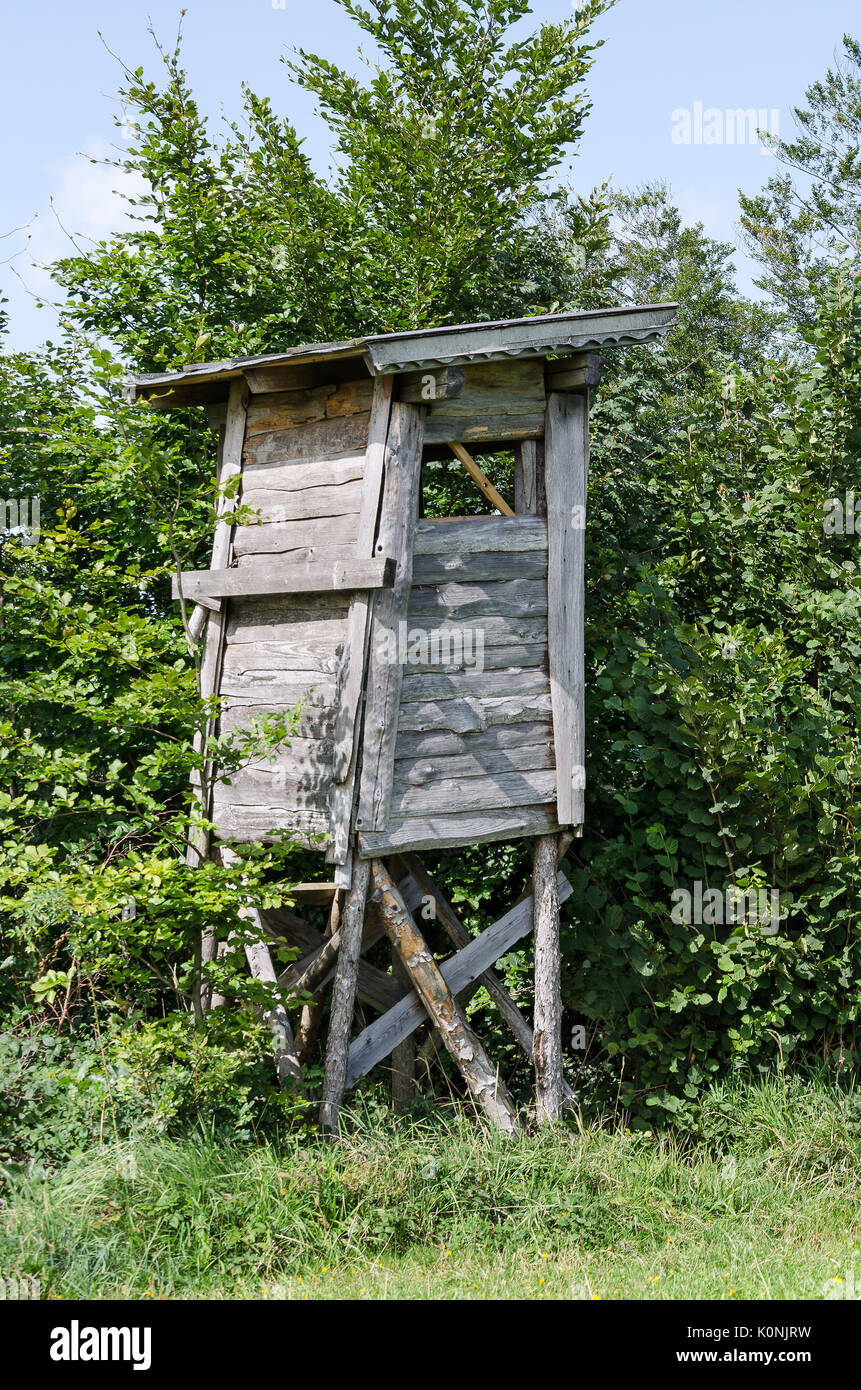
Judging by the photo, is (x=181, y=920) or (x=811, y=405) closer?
(x=181, y=920)

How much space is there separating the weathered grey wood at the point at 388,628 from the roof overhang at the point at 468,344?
34 cm

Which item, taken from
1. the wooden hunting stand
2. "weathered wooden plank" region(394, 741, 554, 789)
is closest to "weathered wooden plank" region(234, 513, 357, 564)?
the wooden hunting stand

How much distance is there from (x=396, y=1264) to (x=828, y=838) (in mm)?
3343

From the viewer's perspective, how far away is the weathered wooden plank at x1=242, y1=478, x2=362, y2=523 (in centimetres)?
596

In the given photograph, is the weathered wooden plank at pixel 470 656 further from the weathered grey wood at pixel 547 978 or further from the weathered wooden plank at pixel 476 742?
the weathered grey wood at pixel 547 978

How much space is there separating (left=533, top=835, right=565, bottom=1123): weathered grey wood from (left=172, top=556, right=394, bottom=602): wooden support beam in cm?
180

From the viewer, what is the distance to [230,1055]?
522 cm

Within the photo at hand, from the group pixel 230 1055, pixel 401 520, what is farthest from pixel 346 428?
pixel 230 1055

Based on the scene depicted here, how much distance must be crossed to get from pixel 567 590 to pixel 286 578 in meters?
1.51

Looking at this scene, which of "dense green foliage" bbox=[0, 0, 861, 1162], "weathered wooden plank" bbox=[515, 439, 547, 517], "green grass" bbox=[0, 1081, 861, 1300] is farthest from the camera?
"weathered wooden plank" bbox=[515, 439, 547, 517]

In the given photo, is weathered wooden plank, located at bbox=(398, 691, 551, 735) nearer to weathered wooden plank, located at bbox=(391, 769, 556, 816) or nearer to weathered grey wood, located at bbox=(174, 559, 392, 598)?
weathered wooden plank, located at bbox=(391, 769, 556, 816)

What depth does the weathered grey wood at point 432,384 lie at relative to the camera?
573 cm

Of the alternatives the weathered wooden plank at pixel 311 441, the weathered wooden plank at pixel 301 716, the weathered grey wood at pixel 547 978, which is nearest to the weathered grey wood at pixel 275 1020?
the weathered wooden plank at pixel 301 716
